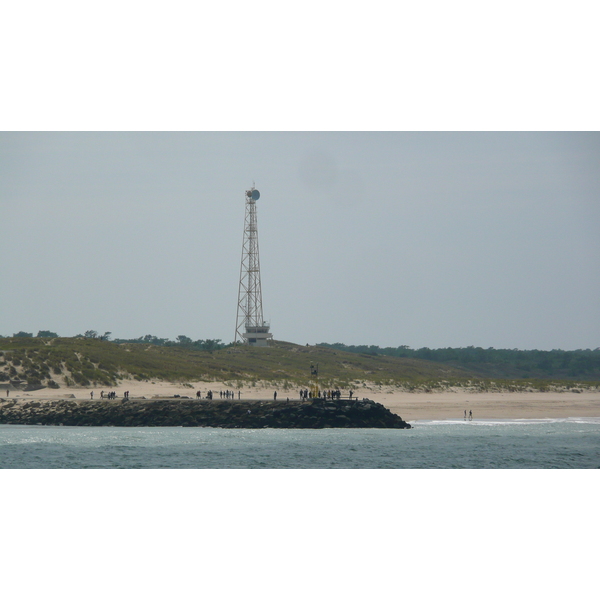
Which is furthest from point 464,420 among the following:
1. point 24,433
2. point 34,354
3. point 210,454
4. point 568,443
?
point 34,354

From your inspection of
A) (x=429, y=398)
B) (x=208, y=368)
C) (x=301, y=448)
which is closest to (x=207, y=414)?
(x=301, y=448)

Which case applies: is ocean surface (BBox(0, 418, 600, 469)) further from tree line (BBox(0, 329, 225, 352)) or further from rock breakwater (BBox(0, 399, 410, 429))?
tree line (BBox(0, 329, 225, 352))

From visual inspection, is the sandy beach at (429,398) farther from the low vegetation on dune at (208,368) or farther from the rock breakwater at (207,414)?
the rock breakwater at (207,414)

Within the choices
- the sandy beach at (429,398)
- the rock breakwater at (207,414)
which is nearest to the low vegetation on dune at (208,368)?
the sandy beach at (429,398)

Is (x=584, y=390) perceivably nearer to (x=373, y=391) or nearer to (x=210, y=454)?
(x=373, y=391)

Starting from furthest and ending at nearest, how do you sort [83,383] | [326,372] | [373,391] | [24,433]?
1. [326,372]
2. [373,391]
3. [83,383]
4. [24,433]

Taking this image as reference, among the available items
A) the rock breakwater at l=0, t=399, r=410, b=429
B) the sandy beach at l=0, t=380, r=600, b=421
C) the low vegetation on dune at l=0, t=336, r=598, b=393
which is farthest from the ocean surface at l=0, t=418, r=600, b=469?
the low vegetation on dune at l=0, t=336, r=598, b=393

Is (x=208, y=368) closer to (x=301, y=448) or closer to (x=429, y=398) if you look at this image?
(x=429, y=398)
